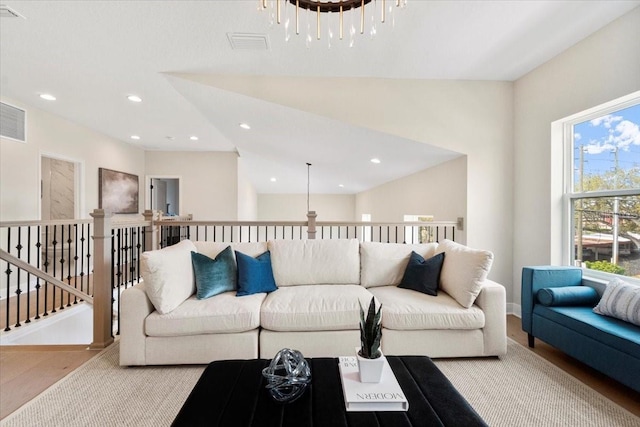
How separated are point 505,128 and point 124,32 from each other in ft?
13.7

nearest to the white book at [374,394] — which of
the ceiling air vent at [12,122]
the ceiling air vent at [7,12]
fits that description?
the ceiling air vent at [7,12]

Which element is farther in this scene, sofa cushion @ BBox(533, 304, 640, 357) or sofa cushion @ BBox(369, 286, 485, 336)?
sofa cushion @ BBox(369, 286, 485, 336)

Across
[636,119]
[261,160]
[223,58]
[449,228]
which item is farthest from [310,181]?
[636,119]

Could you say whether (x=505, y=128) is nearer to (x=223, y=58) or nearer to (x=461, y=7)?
(x=461, y=7)

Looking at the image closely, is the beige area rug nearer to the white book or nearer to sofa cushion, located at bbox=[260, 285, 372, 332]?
sofa cushion, located at bbox=[260, 285, 372, 332]

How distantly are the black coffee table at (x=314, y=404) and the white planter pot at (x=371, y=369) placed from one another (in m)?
0.14

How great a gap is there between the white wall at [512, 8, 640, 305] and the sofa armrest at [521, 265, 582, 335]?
0.56 metres

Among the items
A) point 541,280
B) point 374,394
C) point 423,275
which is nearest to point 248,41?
point 423,275

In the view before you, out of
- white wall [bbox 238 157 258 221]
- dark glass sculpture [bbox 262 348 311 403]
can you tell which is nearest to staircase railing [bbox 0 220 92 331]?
dark glass sculpture [bbox 262 348 311 403]

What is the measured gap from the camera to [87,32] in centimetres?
251

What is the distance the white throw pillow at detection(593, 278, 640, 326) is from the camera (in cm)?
199

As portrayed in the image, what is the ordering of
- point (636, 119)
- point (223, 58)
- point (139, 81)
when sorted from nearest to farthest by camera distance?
point (636, 119)
point (223, 58)
point (139, 81)

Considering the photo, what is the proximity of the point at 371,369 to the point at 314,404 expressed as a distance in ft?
0.95

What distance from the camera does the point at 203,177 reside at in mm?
7184
